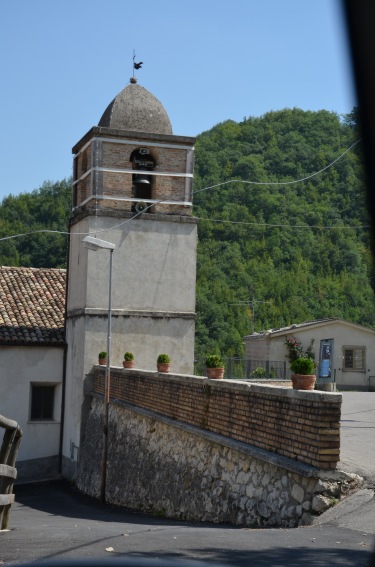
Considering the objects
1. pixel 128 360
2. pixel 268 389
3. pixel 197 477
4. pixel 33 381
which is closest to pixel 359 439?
pixel 197 477

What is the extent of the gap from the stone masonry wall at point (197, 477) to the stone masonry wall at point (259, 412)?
18 centimetres

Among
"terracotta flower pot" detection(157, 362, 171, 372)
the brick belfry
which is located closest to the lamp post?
"terracotta flower pot" detection(157, 362, 171, 372)

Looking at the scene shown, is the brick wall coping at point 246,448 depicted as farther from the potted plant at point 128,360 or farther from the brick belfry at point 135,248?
the brick belfry at point 135,248

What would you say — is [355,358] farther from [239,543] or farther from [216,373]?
[239,543]

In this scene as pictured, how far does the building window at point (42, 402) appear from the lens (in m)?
29.1

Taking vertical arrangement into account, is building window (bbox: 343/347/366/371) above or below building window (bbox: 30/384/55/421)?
above

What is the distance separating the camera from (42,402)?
2925 cm

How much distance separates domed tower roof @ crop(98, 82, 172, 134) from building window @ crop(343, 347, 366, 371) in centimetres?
2073

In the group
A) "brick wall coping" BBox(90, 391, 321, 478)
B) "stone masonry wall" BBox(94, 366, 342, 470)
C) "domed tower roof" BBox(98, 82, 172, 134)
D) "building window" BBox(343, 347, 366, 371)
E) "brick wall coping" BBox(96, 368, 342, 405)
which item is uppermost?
"domed tower roof" BBox(98, 82, 172, 134)

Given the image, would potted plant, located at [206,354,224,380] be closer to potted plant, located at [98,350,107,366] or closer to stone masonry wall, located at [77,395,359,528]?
stone masonry wall, located at [77,395,359,528]

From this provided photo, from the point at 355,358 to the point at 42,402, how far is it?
20.7 meters

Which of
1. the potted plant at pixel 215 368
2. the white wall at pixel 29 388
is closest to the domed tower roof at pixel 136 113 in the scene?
the white wall at pixel 29 388

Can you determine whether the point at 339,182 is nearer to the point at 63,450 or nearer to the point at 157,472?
the point at 63,450

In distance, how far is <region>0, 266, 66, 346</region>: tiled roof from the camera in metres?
28.9
